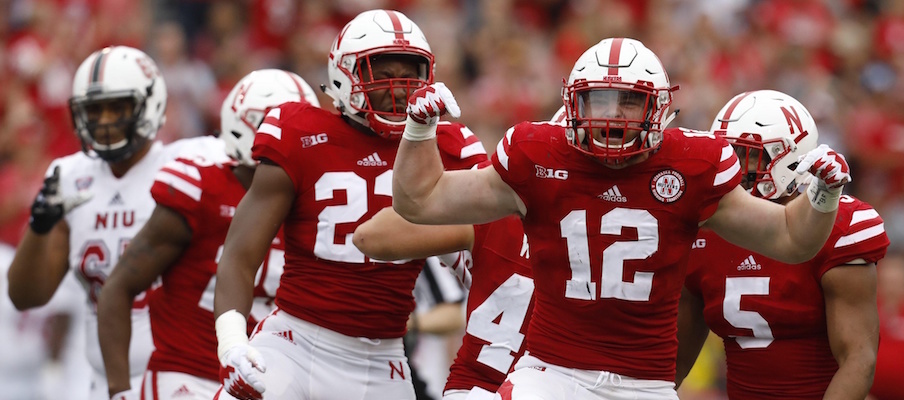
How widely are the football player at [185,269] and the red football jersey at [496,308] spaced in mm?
1121

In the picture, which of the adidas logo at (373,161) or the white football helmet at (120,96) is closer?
the adidas logo at (373,161)

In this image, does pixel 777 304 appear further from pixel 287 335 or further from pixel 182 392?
pixel 182 392

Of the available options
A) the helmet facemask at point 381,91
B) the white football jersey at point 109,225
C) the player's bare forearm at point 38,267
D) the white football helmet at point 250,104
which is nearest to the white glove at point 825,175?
the helmet facemask at point 381,91

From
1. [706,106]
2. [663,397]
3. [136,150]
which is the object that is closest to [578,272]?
[663,397]

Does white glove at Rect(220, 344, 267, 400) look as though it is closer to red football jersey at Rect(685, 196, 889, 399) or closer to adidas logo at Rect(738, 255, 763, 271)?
red football jersey at Rect(685, 196, 889, 399)

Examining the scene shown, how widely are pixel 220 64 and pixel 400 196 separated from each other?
26.5 feet

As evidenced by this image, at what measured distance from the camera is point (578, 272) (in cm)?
387

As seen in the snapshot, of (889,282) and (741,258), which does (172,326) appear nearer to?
(741,258)

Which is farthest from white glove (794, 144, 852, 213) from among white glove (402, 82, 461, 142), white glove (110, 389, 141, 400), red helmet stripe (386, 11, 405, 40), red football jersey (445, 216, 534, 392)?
white glove (110, 389, 141, 400)

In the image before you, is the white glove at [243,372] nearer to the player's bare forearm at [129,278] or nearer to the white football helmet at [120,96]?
the player's bare forearm at [129,278]

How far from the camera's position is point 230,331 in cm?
419

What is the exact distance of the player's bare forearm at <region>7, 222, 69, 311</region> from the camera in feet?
18.9

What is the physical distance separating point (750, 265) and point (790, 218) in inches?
29.5

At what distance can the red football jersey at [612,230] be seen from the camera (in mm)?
3814
